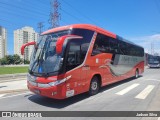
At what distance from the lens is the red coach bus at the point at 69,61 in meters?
6.79

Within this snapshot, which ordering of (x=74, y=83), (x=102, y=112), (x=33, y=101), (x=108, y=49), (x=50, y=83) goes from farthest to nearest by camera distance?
(x=108, y=49)
(x=33, y=101)
(x=74, y=83)
(x=50, y=83)
(x=102, y=112)

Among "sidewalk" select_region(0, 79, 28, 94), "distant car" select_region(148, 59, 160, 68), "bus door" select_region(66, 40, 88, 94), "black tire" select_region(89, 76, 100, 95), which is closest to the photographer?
A: "bus door" select_region(66, 40, 88, 94)

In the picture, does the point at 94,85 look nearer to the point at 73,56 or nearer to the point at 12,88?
the point at 73,56

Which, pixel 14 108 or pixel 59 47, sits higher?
pixel 59 47

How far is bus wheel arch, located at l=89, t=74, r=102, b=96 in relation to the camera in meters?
8.84

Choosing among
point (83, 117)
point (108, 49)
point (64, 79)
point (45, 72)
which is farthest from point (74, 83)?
point (108, 49)

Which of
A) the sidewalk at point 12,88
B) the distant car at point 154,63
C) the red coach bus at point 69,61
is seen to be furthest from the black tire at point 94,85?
the distant car at point 154,63

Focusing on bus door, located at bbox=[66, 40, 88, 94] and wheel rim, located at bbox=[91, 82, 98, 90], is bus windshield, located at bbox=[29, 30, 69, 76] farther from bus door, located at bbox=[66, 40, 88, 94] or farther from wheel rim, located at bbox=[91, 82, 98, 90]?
wheel rim, located at bbox=[91, 82, 98, 90]

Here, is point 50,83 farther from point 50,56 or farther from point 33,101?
point 33,101

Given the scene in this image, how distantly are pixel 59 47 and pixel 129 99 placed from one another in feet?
14.2

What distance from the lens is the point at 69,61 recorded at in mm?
7074

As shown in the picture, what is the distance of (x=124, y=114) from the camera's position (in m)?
6.11

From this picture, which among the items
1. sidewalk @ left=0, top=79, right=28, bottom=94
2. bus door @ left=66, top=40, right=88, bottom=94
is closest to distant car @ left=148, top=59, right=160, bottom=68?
sidewalk @ left=0, top=79, right=28, bottom=94

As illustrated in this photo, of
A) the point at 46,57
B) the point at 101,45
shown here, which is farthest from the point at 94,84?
the point at 46,57
